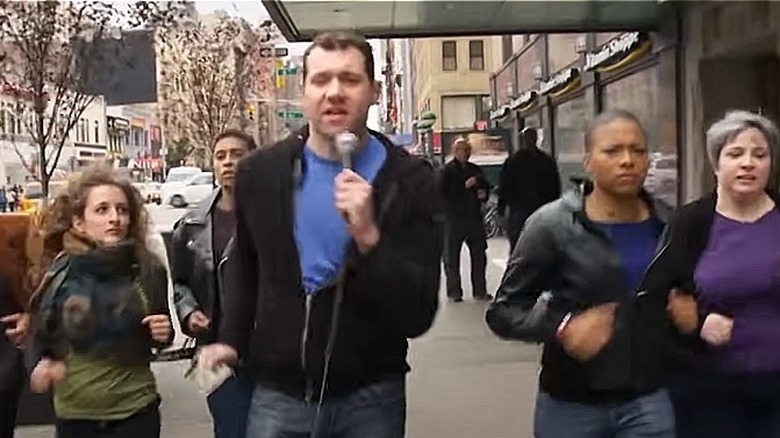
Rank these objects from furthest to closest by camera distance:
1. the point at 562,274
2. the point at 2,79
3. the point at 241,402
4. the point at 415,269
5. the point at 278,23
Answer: the point at 2,79 → the point at 278,23 → the point at 241,402 → the point at 562,274 → the point at 415,269

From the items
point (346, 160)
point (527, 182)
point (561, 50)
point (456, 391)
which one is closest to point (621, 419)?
point (346, 160)

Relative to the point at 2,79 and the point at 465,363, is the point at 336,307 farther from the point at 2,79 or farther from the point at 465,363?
the point at 2,79

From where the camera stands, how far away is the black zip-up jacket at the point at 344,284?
2.89 metres

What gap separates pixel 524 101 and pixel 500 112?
8059 millimetres

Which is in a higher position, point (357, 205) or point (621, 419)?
point (357, 205)

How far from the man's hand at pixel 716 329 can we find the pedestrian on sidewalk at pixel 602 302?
114 millimetres

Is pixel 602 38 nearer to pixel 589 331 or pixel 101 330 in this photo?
pixel 101 330

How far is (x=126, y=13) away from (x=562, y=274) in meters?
16.2

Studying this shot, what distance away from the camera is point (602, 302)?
3.62 m

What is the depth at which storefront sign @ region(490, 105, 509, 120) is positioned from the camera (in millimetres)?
34912

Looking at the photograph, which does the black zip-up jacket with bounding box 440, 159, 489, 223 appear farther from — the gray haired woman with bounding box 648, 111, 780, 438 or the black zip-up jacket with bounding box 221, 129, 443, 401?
the black zip-up jacket with bounding box 221, 129, 443, 401

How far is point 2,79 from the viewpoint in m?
18.6

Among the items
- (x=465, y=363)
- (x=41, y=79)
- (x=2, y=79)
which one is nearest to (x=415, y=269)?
(x=465, y=363)

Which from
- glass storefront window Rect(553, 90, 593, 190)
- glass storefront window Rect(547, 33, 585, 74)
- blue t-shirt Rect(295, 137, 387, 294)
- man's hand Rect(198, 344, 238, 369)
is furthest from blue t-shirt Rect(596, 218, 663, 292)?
glass storefront window Rect(547, 33, 585, 74)
